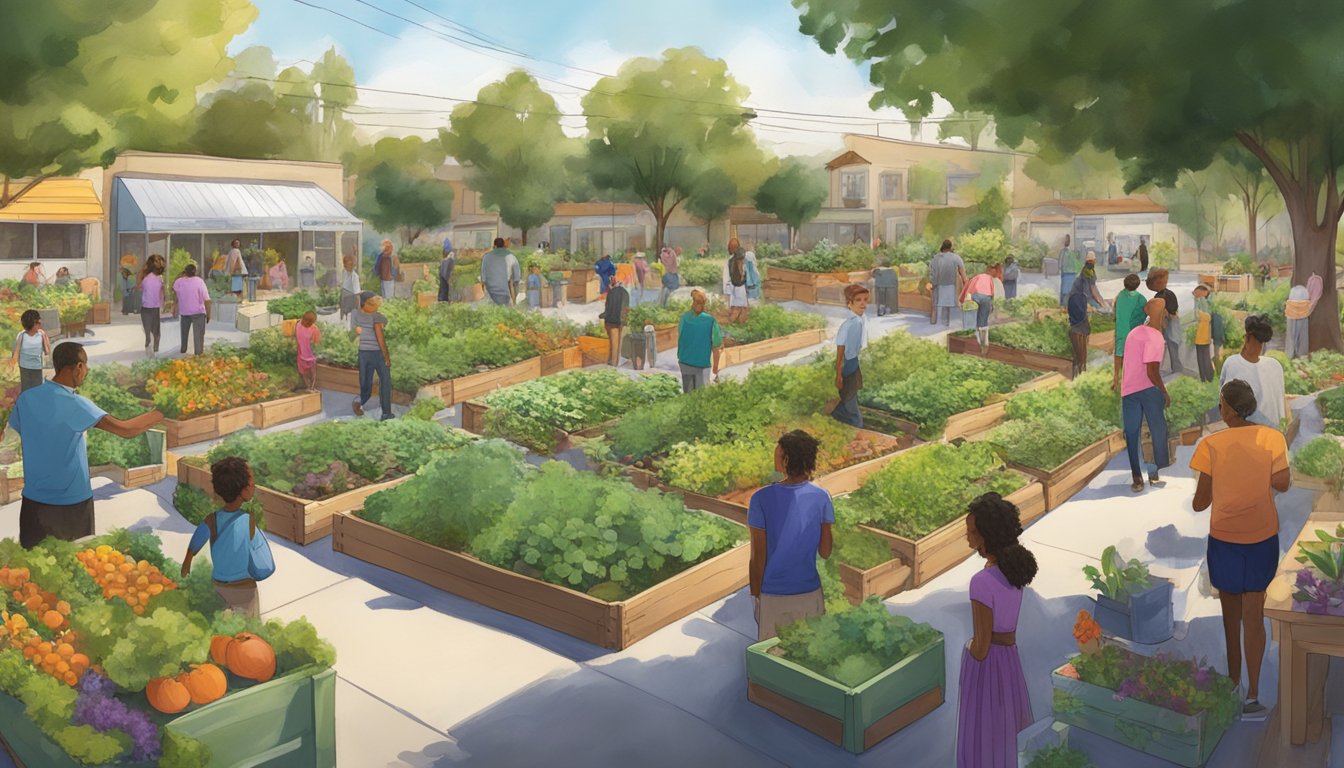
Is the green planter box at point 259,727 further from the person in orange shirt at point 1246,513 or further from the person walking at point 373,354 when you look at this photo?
the person walking at point 373,354

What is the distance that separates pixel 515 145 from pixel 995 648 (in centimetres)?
5340

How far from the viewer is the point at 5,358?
17219mm

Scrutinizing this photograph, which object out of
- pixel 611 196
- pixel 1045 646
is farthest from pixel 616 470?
pixel 611 196

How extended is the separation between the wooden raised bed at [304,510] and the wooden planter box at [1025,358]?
9600 mm

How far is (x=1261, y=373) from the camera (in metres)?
9.21

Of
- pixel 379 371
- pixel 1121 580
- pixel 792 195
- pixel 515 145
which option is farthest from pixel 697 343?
pixel 515 145

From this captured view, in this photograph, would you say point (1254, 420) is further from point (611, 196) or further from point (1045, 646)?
point (611, 196)

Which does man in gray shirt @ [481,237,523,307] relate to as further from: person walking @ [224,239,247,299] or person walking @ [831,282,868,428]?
→ person walking @ [224,239,247,299]

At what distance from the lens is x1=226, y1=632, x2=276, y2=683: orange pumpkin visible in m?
5.68

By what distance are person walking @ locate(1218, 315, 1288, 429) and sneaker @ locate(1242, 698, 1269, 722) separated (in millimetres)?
3114

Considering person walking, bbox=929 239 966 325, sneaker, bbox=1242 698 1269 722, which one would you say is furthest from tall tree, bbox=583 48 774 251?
sneaker, bbox=1242 698 1269 722

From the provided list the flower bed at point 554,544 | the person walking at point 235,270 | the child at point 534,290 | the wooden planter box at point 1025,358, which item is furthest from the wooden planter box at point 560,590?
the person walking at point 235,270

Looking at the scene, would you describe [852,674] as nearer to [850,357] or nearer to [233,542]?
[233,542]

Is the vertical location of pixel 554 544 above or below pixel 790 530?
below
